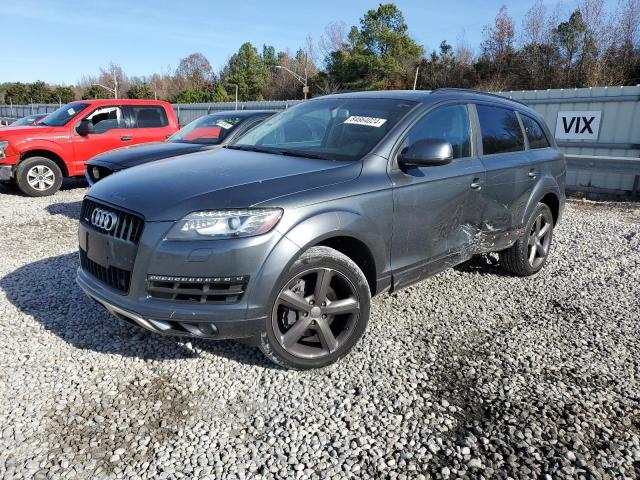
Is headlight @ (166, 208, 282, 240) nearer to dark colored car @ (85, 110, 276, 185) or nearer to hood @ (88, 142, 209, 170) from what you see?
dark colored car @ (85, 110, 276, 185)

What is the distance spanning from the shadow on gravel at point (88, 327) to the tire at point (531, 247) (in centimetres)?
283

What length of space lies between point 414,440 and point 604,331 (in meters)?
2.21

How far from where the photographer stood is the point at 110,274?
2.94 meters

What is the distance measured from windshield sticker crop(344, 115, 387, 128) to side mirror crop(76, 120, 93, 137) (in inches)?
288

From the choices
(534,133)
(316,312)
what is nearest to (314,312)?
(316,312)

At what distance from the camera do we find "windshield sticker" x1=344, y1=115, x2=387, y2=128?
354cm

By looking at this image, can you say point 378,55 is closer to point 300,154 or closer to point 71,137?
point 71,137

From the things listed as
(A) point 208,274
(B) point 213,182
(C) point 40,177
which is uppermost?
(B) point 213,182

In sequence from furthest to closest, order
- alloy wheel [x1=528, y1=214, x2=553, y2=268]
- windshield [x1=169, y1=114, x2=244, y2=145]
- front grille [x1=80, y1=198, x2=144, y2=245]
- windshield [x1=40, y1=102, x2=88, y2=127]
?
windshield [x1=40, y1=102, x2=88, y2=127]
windshield [x1=169, y1=114, x2=244, y2=145]
alloy wheel [x1=528, y1=214, x2=553, y2=268]
front grille [x1=80, y1=198, x2=144, y2=245]

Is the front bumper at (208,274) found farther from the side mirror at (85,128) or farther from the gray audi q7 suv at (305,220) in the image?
the side mirror at (85,128)

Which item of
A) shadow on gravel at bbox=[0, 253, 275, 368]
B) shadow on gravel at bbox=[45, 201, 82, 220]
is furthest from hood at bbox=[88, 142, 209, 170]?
shadow on gravel at bbox=[0, 253, 275, 368]

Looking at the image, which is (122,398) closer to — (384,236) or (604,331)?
(384,236)

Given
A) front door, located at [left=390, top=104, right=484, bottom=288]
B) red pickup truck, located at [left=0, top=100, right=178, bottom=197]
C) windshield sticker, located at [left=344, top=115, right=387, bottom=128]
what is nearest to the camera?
front door, located at [left=390, top=104, right=484, bottom=288]

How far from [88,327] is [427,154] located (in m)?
2.77
